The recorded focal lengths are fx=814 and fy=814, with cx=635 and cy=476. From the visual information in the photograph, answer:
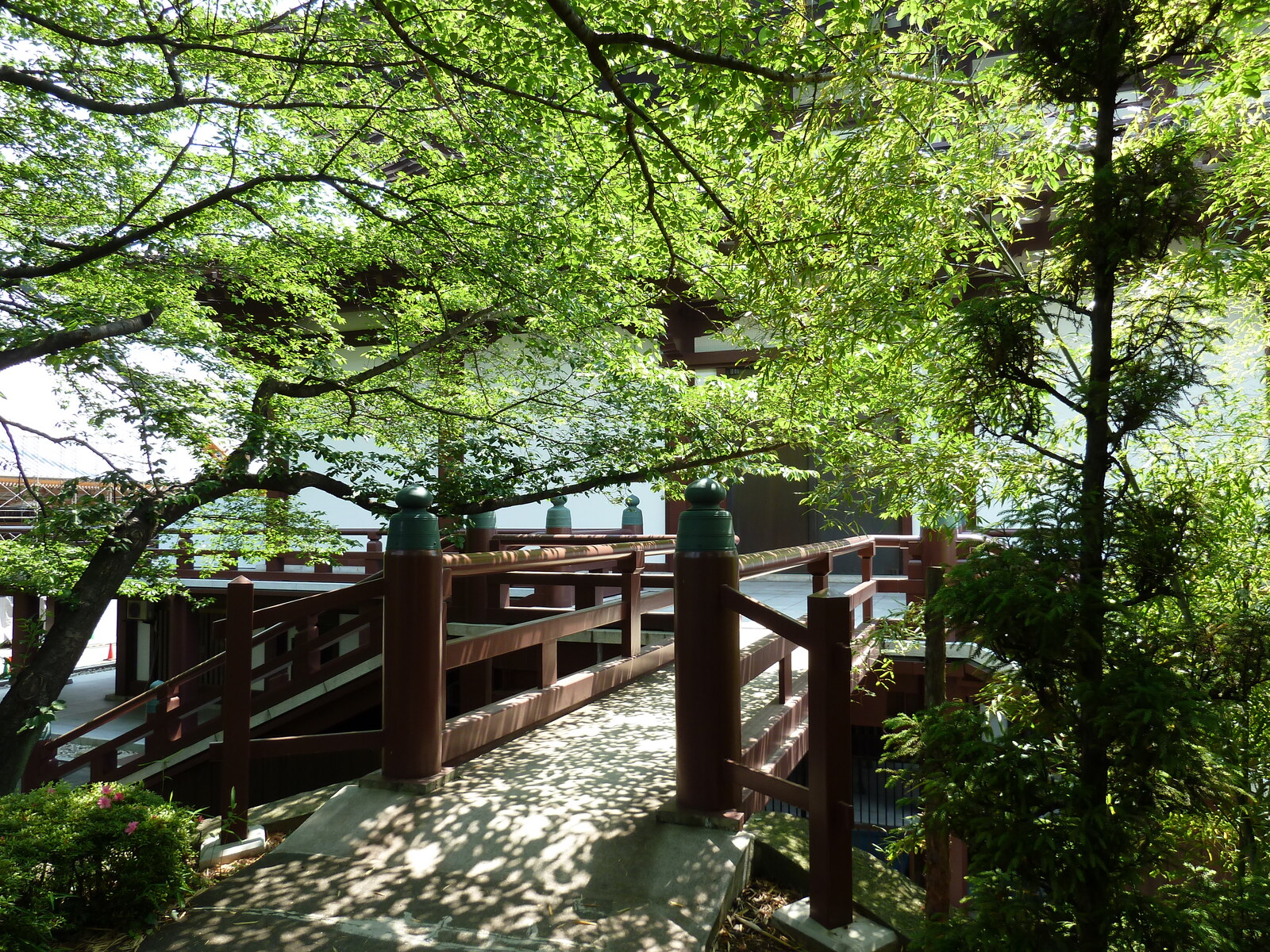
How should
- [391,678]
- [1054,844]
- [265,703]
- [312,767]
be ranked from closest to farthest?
[1054,844]
[391,678]
[265,703]
[312,767]

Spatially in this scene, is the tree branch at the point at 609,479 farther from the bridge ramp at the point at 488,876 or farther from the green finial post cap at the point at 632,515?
the green finial post cap at the point at 632,515

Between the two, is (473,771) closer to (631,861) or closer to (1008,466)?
(631,861)

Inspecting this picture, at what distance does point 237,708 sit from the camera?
11.4ft

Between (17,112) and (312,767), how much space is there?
6250 mm

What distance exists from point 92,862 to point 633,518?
349 inches

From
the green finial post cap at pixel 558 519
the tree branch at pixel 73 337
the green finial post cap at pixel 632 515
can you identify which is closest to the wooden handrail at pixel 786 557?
the tree branch at pixel 73 337

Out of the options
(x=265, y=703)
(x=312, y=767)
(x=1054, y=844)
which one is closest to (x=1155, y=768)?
(x=1054, y=844)

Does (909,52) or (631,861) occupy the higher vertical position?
(909,52)

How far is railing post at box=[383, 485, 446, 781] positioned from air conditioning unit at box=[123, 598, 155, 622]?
11.7m

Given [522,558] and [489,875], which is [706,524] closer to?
[522,558]

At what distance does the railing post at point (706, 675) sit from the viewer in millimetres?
3250

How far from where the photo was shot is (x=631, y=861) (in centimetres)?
299

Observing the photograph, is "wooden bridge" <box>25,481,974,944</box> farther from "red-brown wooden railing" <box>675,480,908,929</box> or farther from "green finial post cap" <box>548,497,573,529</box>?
"green finial post cap" <box>548,497,573,529</box>

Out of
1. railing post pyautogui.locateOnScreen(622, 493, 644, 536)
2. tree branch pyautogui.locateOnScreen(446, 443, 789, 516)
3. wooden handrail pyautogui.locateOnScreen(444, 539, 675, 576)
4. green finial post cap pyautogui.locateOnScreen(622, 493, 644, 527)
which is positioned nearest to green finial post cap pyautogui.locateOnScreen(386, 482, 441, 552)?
wooden handrail pyautogui.locateOnScreen(444, 539, 675, 576)
